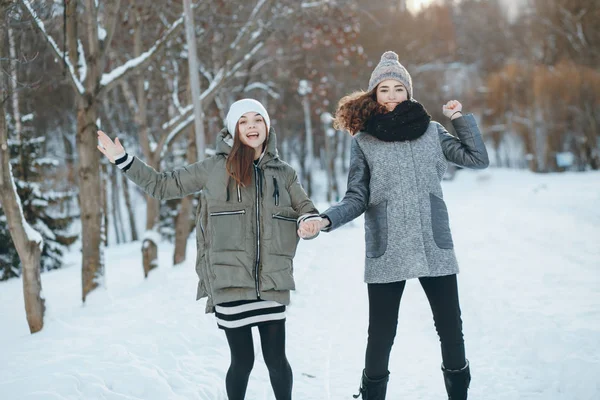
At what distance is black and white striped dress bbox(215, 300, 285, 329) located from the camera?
10.5 feet

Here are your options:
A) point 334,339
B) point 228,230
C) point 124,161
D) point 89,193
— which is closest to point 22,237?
point 89,193

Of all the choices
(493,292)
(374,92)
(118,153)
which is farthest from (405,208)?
(493,292)

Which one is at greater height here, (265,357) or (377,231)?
(377,231)

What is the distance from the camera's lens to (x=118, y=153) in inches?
128

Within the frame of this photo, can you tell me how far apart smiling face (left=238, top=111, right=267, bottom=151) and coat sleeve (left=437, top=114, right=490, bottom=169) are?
113cm

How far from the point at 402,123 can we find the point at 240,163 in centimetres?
99

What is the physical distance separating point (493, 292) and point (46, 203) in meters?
14.0

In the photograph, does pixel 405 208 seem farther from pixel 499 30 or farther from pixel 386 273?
pixel 499 30

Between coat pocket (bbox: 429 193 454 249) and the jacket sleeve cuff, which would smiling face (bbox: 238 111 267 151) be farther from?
coat pocket (bbox: 429 193 454 249)

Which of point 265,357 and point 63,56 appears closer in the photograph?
point 265,357

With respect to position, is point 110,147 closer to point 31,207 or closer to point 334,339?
point 334,339

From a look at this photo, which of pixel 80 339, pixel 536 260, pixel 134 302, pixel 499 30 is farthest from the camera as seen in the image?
pixel 499 30

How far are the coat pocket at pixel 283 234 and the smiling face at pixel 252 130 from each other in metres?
0.45

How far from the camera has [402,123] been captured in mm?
3377
